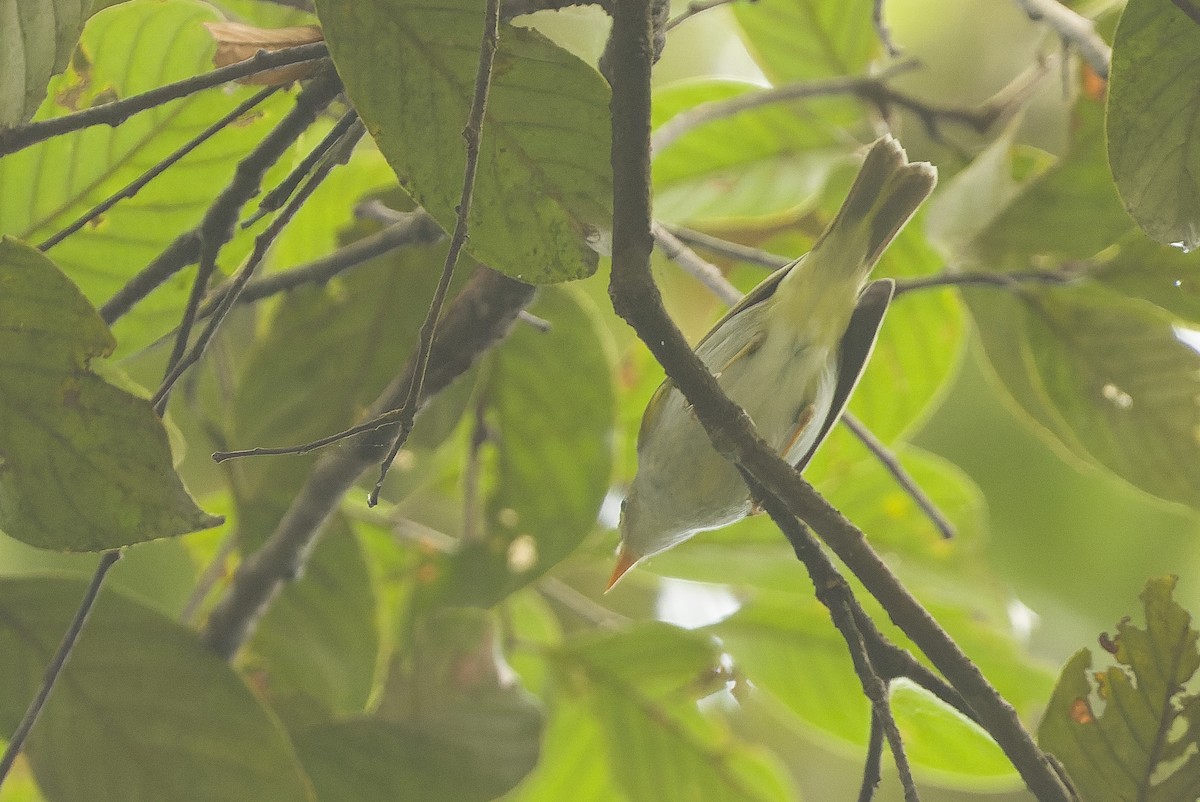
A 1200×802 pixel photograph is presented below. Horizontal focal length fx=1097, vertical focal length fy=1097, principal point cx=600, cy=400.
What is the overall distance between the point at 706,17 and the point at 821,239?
1069 millimetres

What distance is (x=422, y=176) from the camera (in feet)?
2.64

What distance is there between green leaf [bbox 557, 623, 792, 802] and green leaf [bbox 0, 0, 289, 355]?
2.76 feet

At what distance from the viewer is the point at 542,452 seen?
155 cm

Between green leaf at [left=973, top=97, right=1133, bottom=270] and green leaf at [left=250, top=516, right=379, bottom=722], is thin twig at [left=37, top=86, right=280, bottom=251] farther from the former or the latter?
green leaf at [left=973, top=97, right=1133, bottom=270]

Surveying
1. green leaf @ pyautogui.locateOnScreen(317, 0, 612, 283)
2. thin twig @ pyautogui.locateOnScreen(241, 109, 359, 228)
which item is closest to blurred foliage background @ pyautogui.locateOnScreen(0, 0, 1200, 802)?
green leaf @ pyautogui.locateOnScreen(317, 0, 612, 283)

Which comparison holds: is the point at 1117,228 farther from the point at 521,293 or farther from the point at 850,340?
the point at 521,293

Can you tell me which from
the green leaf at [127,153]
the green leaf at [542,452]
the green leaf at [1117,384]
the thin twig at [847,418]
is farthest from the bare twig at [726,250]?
the green leaf at [127,153]

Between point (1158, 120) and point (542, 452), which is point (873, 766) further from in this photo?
point (542, 452)

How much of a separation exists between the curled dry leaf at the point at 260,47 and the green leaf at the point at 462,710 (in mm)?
766

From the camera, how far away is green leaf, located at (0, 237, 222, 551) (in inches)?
30.7

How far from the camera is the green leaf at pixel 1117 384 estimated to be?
4.30 ft

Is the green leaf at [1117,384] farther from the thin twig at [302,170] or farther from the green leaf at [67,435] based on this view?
the green leaf at [67,435]

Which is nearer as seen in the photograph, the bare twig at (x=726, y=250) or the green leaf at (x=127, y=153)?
the green leaf at (x=127, y=153)

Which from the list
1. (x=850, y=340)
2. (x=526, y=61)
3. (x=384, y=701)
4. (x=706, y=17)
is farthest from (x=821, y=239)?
(x=706, y=17)
